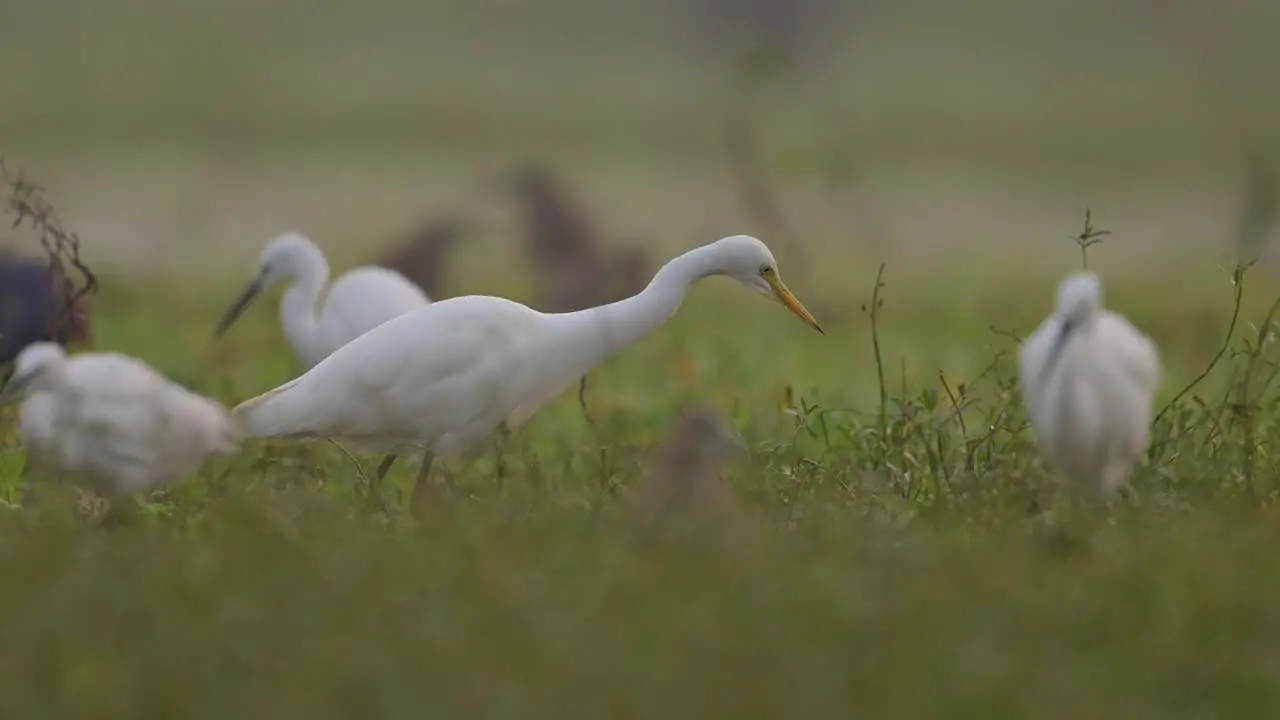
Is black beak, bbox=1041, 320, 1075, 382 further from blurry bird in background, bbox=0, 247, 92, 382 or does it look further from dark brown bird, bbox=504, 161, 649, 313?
dark brown bird, bbox=504, 161, 649, 313

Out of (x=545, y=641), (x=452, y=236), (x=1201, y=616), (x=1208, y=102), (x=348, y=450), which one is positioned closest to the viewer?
(x=545, y=641)

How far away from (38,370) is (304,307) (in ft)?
10.2

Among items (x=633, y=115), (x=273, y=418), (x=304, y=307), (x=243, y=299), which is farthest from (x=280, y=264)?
(x=633, y=115)

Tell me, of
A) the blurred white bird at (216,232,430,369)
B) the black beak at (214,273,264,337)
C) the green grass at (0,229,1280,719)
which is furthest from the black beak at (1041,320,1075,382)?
the black beak at (214,273,264,337)

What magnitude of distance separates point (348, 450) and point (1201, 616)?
10.4 ft

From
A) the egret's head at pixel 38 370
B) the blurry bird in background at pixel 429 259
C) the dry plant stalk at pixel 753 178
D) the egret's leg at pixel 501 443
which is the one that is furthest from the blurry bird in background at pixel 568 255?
the egret's head at pixel 38 370

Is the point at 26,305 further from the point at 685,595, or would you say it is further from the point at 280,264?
the point at 685,595

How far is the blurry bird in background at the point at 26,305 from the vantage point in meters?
8.88

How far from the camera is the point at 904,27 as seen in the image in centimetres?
2845

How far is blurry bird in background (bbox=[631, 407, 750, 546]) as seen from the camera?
5121mm

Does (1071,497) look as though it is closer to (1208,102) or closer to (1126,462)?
(1126,462)

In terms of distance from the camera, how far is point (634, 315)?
6.42 metres

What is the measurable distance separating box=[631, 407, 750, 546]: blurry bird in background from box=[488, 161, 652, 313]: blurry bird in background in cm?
715

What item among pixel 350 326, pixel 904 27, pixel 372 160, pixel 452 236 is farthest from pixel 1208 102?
pixel 350 326
